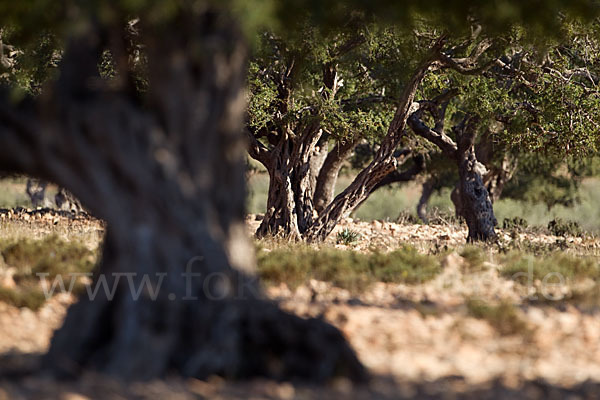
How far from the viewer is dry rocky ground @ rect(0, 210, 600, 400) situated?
4.86 meters

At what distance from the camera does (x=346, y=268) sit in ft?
29.6

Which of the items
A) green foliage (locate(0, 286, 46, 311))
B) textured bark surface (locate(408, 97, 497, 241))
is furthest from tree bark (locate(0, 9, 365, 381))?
textured bark surface (locate(408, 97, 497, 241))

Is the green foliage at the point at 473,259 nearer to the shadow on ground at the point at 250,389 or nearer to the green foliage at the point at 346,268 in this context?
the green foliage at the point at 346,268

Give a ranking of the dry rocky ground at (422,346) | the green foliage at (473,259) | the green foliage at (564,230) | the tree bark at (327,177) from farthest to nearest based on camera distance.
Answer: the green foliage at (564,230), the tree bark at (327,177), the green foliage at (473,259), the dry rocky ground at (422,346)

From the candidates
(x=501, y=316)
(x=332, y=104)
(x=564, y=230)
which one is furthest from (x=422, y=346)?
(x=564, y=230)


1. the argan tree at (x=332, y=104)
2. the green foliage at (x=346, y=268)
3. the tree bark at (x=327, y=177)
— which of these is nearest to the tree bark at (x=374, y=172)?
the argan tree at (x=332, y=104)

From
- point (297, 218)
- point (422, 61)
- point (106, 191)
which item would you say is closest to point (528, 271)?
point (422, 61)

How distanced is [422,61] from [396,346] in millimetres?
8257

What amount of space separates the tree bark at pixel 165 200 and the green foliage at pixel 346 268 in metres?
3.08

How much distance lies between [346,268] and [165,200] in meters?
4.34

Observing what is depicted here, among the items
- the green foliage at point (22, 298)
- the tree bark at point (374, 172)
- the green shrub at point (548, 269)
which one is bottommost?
the green foliage at point (22, 298)

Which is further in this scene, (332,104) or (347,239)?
(347,239)

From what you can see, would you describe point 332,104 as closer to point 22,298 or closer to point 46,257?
point 46,257

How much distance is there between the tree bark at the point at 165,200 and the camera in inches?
198
